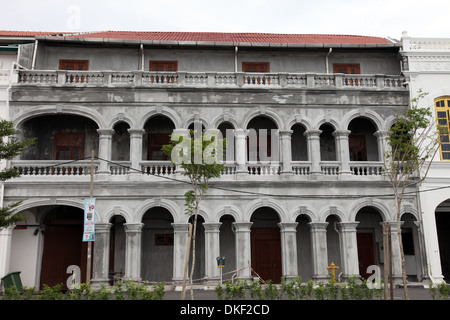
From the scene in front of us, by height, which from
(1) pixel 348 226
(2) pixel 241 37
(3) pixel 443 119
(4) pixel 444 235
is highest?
(2) pixel 241 37

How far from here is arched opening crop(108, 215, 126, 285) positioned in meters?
18.8

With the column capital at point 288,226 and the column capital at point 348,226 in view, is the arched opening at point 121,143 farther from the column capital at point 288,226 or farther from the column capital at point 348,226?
the column capital at point 348,226

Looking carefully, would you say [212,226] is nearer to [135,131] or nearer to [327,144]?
[135,131]

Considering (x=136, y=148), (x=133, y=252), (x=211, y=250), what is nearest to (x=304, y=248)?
(x=211, y=250)

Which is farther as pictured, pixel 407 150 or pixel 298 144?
pixel 298 144

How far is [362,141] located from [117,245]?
1154 centimetres

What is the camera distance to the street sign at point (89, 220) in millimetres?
14477

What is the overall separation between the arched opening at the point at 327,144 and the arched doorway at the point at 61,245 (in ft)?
35.7

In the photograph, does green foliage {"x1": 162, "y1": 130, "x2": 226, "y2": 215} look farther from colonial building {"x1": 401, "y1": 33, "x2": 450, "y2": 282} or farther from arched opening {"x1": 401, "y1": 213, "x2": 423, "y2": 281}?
colonial building {"x1": 401, "y1": 33, "x2": 450, "y2": 282}

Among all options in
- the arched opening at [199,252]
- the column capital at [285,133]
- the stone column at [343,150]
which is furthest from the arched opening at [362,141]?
the arched opening at [199,252]

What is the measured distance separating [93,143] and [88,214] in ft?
17.3

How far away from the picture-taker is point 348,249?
57.1 ft

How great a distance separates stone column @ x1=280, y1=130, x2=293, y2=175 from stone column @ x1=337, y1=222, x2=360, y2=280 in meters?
2.95
